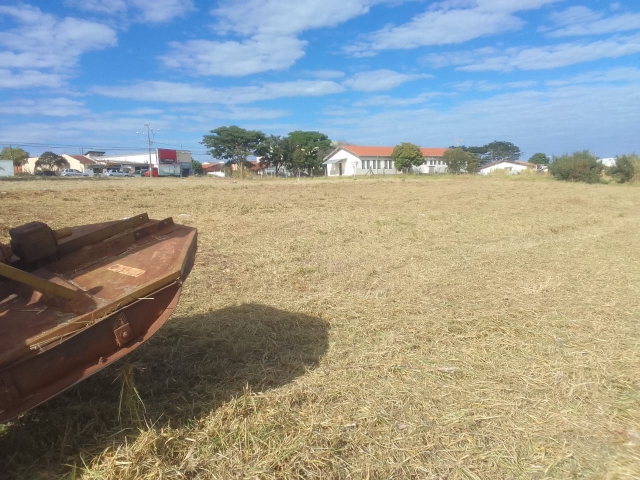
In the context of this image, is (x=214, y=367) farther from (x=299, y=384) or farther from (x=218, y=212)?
(x=218, y=212)

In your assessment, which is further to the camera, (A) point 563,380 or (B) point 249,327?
(B) point 249,327

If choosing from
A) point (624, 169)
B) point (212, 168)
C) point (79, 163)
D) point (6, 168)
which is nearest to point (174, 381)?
point (624, 169)

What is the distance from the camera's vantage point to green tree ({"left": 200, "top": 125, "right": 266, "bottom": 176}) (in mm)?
71375

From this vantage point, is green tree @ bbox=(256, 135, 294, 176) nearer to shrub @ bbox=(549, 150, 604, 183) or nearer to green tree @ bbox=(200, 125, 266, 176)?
green tree @ bbox=(200, 125, 266, 176)

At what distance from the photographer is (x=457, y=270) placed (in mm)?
6949

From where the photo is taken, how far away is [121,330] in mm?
2354

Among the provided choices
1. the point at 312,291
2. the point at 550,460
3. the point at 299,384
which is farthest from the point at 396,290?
the point at 550,460

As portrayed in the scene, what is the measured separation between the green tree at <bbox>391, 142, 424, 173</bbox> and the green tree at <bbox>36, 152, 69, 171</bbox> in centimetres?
6313

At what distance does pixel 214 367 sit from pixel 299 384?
2.53ft

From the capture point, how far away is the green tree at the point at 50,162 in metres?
78.0

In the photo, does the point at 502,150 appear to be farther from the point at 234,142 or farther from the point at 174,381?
the point at 174,381

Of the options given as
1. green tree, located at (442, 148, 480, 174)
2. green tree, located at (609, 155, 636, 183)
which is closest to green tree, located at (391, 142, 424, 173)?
green tree, located at (442, 148, 480, 174)

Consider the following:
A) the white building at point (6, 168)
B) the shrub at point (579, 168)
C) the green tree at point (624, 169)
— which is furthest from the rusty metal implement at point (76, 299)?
the white building at point (6, 168)

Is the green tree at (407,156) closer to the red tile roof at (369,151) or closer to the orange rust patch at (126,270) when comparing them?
the red tile roof at (369,151)
